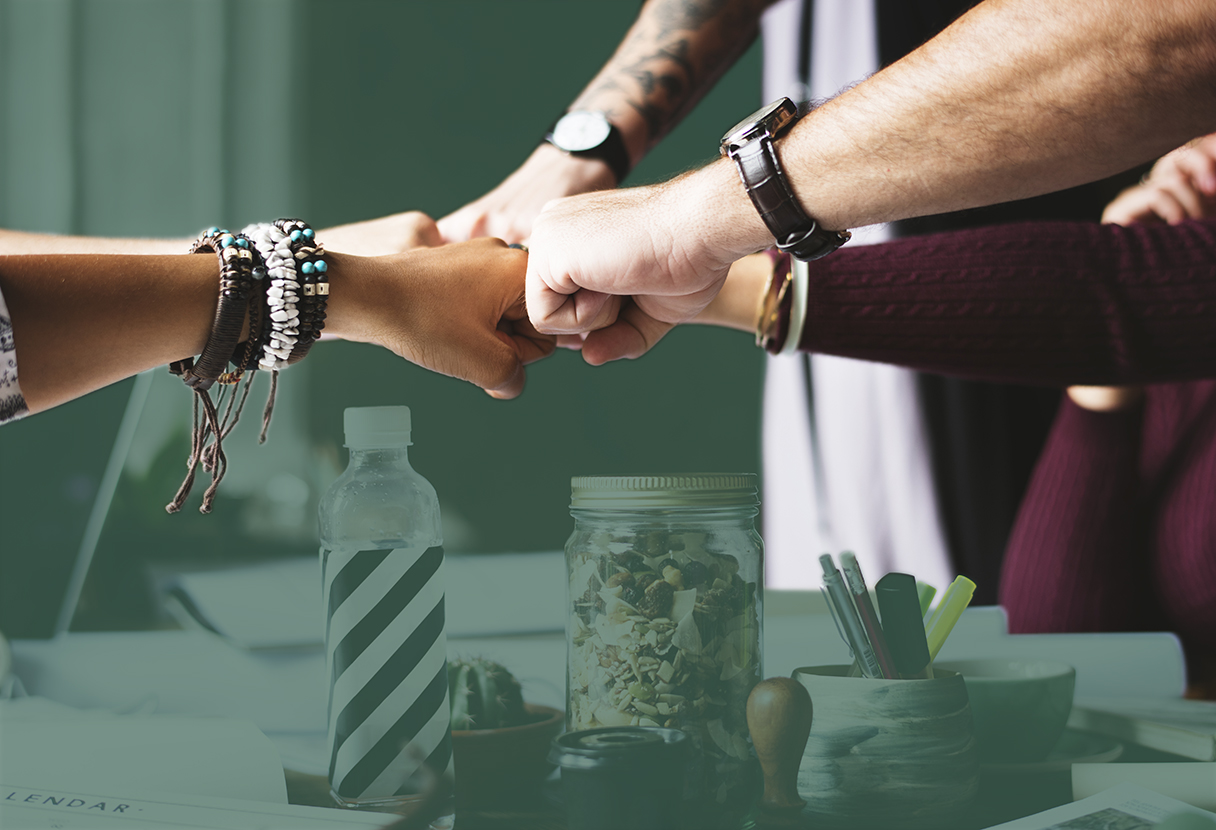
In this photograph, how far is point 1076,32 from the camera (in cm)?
44

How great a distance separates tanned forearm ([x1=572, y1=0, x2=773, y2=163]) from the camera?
1112 mm

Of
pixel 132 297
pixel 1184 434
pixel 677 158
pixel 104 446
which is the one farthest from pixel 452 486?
pixel 1184 434

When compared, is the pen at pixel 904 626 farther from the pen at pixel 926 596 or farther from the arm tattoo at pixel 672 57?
the arm tattoo at pixel 672 57

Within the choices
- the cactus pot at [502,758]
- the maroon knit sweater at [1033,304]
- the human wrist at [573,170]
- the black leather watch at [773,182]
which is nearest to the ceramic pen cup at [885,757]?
the cactus pot at [502,758]

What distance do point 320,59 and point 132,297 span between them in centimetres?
113

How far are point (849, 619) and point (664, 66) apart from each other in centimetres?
91

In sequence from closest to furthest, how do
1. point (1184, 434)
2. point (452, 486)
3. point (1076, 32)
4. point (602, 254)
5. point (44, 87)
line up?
point (1076, 32) → point (602, 254) → point (1184, 434) → point (44, 87) → point (452, 486)

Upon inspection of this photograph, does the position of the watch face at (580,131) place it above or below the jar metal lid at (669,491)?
above

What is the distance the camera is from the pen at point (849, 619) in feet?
1.61

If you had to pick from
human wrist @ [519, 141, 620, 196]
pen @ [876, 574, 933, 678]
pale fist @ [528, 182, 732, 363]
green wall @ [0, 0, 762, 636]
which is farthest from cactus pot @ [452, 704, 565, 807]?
green wall @ [0, 0, 762, 636]

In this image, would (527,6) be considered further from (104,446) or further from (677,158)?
(104,446)

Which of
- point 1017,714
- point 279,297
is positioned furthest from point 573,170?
point 1017,714

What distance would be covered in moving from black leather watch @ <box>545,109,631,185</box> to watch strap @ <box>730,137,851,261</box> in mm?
518

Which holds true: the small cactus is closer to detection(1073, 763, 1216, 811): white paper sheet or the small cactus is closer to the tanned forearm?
detection(1073, 763, 1216, 811): white paper sheet
